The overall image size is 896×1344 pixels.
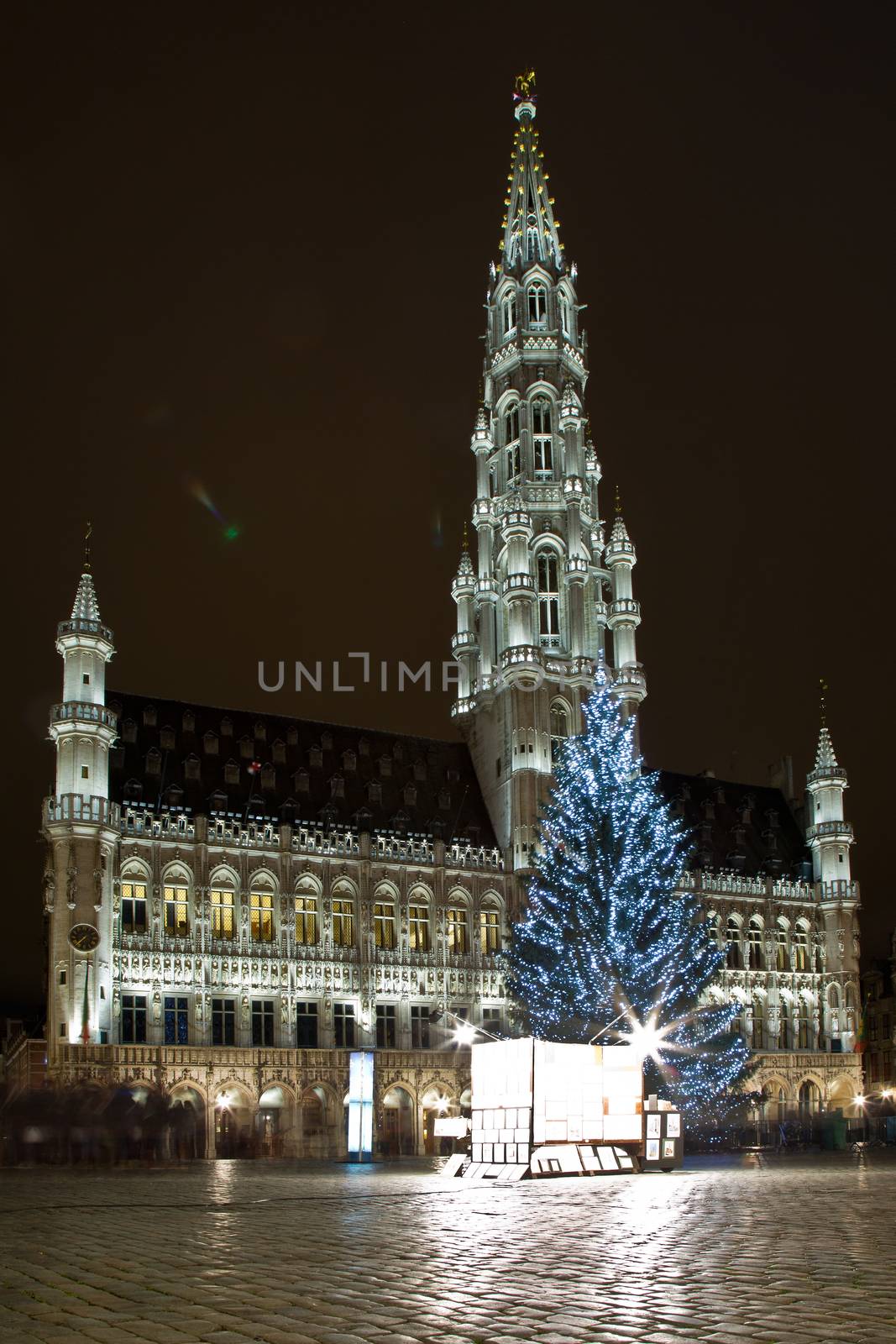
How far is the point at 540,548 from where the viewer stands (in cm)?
7425

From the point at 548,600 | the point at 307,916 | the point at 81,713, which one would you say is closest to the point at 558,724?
the point at 548,600

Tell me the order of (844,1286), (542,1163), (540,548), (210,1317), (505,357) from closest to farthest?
(210,1317) < (844,1286) < (542,1163) < (540,548) < (505,357)

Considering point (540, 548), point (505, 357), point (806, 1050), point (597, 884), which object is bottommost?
point (806, 1050)

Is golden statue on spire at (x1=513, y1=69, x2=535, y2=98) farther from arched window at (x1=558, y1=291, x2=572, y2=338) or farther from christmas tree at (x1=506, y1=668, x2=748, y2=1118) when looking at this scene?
christmas tree at (x1=506, y1=668, x2=748, y2=1118)

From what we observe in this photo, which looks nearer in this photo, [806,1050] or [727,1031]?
[727,1031]

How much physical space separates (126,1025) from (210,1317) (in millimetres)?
48202

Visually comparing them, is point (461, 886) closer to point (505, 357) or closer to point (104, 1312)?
point (505, 357)

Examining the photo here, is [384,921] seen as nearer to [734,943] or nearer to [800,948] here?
[734,943]

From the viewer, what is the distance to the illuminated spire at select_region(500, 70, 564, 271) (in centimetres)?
8162

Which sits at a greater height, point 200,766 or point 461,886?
point 200,766

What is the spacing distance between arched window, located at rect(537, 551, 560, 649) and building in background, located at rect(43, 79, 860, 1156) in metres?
0.16

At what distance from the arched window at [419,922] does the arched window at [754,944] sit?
64.9 ft

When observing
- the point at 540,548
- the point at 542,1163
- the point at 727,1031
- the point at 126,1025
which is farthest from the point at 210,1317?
the point at 540,548

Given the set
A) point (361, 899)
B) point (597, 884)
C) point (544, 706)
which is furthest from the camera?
point (544, 706)
